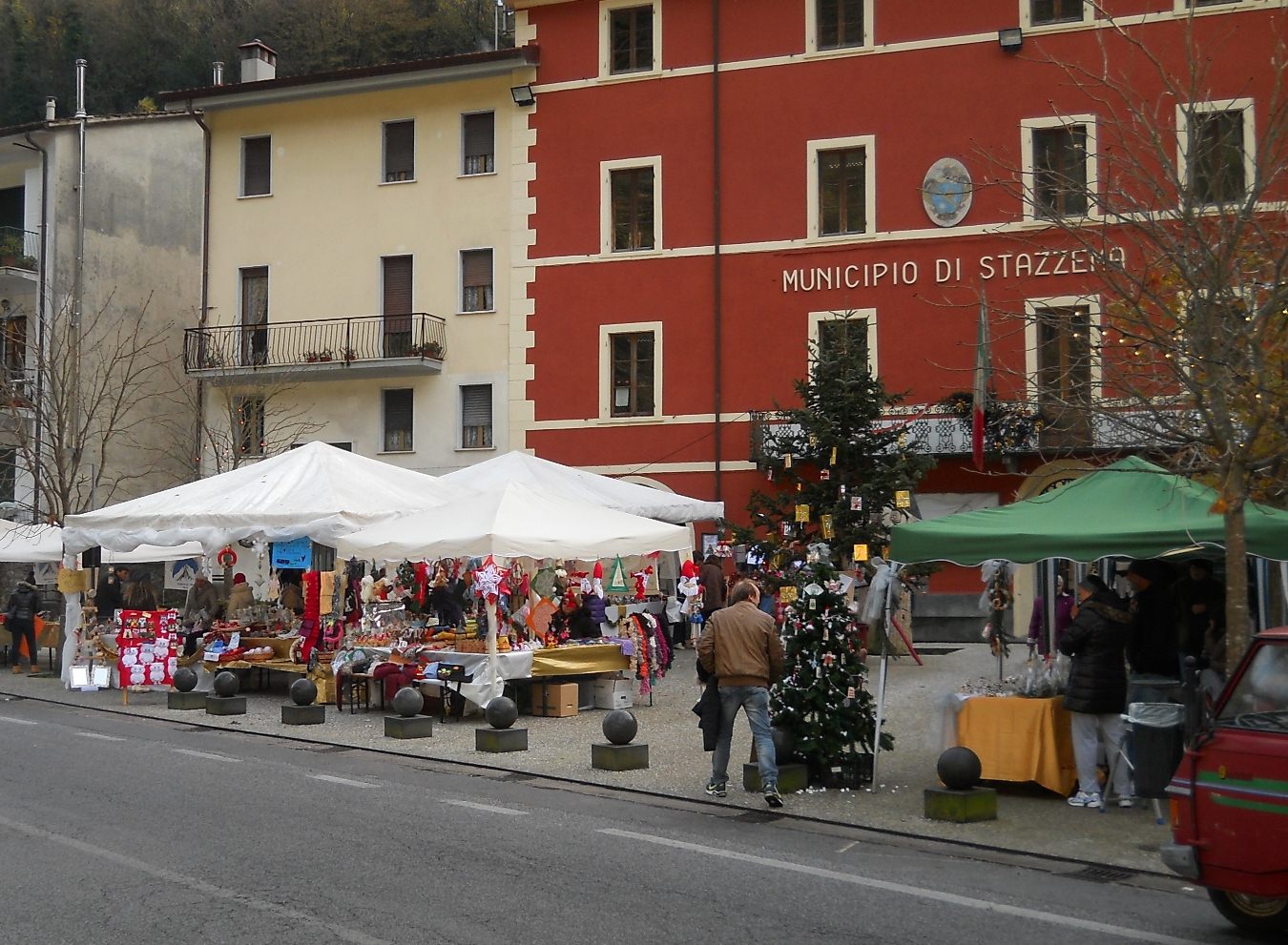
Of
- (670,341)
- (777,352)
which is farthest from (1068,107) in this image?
(670,341)

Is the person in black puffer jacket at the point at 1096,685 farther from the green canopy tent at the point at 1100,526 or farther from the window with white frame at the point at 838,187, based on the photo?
the window with white frame at the point at 838,187

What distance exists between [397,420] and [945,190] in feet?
41.5

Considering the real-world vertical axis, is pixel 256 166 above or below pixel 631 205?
above

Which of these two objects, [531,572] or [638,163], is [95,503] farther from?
[531,572]

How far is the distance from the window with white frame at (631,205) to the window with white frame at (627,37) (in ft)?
6.33

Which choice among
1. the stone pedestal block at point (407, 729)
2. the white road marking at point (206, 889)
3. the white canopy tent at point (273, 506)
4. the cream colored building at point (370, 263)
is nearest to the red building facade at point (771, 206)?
the cream colored building at point (370, 263)

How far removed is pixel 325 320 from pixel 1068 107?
1609 cm

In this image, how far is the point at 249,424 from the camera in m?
31.5

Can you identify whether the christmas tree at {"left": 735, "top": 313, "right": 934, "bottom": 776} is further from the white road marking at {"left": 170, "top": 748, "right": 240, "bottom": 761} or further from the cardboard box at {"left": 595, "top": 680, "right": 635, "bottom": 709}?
the white road marking at {"left": 170, "top": 748, "right": 240, "bottom": 761}

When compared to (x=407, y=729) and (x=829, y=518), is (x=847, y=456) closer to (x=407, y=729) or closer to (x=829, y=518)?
(x=829, y=518)

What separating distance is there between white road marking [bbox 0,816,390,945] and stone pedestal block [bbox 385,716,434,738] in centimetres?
563

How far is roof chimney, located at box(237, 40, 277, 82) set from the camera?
35469 millimetres

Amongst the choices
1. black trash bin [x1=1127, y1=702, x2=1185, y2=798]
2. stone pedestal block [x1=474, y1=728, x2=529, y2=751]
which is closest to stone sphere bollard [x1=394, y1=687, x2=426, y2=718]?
stone pedestal block [x1=474, y1=728, x2=529, y2=751]

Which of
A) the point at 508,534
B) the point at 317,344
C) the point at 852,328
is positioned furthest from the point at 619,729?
the point at 317,344
